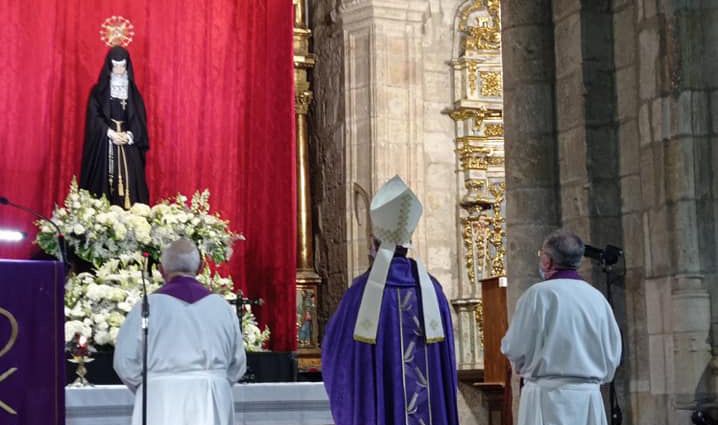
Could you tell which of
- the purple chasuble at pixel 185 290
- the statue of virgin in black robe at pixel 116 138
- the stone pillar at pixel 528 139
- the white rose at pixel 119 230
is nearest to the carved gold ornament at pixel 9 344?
the purple chasuble at pixel 185 290

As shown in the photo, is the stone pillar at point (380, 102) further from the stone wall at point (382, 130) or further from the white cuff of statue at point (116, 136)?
the white cuff of statue at point (116, 136)

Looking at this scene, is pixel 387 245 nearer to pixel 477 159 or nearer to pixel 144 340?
pixel 144 340

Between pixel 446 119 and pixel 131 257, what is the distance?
5075 millimetres

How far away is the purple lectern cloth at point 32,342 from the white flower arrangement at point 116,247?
2.42 meters

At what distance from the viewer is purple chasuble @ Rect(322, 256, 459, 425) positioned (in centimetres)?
634

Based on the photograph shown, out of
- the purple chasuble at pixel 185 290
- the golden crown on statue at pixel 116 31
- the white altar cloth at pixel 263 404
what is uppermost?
the golden crown on statue at pixel 116 31

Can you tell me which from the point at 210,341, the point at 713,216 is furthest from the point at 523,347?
the point at 713,216

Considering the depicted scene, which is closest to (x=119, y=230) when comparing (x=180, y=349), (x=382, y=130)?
(x=180, y=349)

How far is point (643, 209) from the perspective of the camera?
27.8 ft

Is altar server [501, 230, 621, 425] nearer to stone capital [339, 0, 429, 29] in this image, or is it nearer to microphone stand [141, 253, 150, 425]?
microphone stand [141, 253, 150, 425]

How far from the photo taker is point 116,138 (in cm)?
1148

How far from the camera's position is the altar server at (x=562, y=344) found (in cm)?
621

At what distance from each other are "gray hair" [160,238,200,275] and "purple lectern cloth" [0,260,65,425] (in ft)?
1.92

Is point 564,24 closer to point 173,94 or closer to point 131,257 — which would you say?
point 131,257
